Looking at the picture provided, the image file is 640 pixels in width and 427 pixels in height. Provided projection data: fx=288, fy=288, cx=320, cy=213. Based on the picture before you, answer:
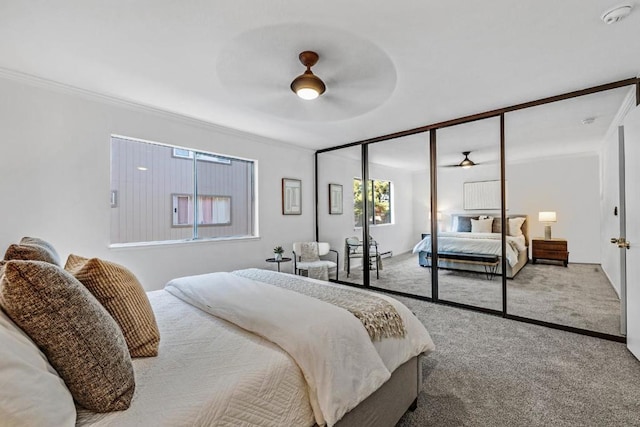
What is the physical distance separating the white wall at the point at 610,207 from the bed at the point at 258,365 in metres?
4.11

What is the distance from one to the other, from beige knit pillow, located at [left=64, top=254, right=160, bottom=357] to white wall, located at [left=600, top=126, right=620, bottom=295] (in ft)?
16.8

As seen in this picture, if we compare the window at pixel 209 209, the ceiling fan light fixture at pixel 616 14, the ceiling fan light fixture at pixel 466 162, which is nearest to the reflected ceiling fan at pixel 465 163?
the ceiling fan light fixture at pixel 466 162

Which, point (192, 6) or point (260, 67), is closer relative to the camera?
point (192, 6)

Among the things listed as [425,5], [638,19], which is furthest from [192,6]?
[638,19]

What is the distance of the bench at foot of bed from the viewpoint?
3987 millimetres

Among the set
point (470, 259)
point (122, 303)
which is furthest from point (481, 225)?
point (122, 303)

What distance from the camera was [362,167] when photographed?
4.77m

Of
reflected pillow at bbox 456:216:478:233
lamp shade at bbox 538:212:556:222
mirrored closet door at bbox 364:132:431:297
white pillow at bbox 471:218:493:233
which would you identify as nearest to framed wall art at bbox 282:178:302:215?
mirrored closet door at bbox 364:132:431:297

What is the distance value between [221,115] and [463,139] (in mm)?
3222

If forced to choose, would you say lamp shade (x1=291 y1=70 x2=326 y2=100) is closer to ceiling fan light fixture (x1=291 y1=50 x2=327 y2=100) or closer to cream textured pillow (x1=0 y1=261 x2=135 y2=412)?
ceiling fan light fixture (x1=291 y1=50 x2=327 y2=100)

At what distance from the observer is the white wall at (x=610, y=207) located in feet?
13.0

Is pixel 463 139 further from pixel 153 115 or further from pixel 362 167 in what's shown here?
pixel 153 115

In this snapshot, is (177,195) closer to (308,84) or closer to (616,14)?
(308,84)

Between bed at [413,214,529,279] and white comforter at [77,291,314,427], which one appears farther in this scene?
A: bed at [413,214,529,279]
